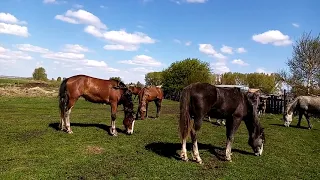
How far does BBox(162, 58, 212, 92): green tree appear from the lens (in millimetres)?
58256

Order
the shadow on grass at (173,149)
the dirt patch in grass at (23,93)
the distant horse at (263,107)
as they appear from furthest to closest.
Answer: the dirt patch in grass at (23,93) < the distant horse at (263,107) < the shadow on grass at (173,149)

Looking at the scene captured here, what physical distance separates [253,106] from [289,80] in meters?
28.0

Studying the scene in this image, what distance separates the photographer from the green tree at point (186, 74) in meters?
58.3

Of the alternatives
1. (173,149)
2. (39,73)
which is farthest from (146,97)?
(39,73)

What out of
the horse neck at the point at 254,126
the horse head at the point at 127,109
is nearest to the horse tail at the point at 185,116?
the horse neck at the point at 254,126

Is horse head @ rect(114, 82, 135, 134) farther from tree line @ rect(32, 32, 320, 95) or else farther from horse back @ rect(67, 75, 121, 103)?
tree line @ rect(32, 32, 320, 95)

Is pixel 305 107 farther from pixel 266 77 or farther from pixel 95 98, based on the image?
pixel 266 77

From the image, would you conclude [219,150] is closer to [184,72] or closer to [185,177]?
[185,177]

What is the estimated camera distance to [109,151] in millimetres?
9461

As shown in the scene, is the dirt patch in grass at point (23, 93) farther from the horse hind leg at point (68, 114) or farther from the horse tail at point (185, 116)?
the horse tail at point (185, 116)

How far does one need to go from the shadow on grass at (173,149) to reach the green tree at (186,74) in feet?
153

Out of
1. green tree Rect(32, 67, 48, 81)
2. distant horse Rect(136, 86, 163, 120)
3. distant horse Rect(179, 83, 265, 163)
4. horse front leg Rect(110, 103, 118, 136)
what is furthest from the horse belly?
green tree Rect(32, 67, 48, 81)

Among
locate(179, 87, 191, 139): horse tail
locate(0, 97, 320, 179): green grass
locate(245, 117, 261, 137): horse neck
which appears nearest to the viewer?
locate(0, 97, 320, 179): green grass

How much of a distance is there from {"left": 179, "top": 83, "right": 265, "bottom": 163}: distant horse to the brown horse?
4.39 metres
